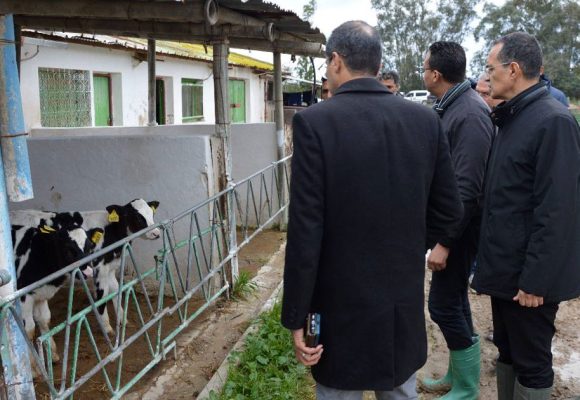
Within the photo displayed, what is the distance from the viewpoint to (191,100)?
15.0 meters

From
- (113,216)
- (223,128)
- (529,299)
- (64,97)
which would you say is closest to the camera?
(529,299)

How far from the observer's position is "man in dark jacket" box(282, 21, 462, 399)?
1.86 meters

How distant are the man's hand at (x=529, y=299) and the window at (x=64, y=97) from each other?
8.18m

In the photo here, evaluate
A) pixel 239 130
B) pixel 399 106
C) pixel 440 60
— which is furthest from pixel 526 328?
pixel 239 130

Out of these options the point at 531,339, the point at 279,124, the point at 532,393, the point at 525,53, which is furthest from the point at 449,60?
the point at 279,124

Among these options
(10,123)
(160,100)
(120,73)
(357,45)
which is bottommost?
(10,123)

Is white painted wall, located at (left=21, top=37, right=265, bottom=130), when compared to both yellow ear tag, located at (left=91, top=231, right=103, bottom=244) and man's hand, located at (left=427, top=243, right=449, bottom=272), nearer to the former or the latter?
yellow ear tag, located at (left=91, top=231, right=103, bottom=244)

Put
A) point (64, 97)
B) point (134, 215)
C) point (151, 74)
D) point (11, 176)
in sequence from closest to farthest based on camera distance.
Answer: point (11, 176), point (134, 215), point (151, 74), point (64, 97)

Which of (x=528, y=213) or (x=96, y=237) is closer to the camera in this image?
(x=528, y=213)

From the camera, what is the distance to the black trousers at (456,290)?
317 cm

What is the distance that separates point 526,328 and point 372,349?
0.96 metres

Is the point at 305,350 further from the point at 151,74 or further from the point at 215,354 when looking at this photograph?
the point at 151,74

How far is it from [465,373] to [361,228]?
178cm

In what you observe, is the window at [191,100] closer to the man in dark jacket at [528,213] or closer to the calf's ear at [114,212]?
the calf's ear at [114,212]
